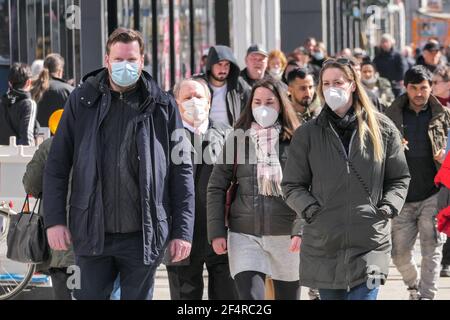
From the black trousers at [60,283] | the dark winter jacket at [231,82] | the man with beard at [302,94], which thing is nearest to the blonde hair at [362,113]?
the black trousers at [60,283]

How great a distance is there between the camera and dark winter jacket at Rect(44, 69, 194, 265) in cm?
650

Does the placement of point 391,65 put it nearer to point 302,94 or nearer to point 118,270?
point 302,94

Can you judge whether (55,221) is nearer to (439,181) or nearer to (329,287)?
(329,287)

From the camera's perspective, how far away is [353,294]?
7.05m

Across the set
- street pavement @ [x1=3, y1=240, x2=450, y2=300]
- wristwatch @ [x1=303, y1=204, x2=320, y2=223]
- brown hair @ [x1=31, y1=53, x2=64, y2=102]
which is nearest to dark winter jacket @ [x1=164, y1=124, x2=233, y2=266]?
wristwatch @ [x1=303, y1=204, x2=320, y2=223]

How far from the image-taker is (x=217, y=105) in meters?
11.2

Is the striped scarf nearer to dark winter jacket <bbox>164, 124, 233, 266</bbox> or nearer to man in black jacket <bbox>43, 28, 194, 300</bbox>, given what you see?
dark winter jacket <bbox>164, 124, 233, 266</bbox>

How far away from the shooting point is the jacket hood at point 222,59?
11344 mm

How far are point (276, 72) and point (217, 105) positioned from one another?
584cm

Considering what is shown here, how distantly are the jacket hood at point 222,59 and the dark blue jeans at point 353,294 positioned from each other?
14.8 ft

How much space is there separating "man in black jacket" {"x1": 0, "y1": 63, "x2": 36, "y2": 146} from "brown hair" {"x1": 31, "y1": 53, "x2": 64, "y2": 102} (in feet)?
1.97

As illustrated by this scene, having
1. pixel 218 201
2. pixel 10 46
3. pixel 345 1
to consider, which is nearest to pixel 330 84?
pixel 218 201

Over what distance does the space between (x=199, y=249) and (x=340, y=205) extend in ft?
5.27

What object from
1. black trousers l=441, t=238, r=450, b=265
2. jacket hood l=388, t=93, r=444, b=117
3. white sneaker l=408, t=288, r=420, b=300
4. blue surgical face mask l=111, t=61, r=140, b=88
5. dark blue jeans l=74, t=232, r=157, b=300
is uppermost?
blue surgical face mask l=111, t=61, r=140, b=88
